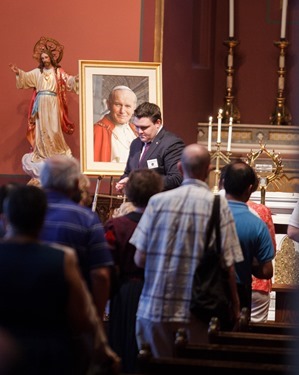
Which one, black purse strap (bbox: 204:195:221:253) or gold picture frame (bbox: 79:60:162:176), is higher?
gold picture frame (bbox: 79:60:162:176)

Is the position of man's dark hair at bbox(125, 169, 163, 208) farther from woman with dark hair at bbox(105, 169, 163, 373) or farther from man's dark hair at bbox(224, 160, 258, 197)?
man's dark hair at bbox(224, 160, 258, 197)

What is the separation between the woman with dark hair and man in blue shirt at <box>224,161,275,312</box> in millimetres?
478

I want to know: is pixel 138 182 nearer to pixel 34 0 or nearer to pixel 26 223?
pixel 26 223

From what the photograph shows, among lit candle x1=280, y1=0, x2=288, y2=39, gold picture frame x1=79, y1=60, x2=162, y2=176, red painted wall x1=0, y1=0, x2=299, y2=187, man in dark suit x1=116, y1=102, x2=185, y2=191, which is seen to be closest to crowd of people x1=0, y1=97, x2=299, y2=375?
man in dark suit x1=116, y1=102, x2=185, y2=191

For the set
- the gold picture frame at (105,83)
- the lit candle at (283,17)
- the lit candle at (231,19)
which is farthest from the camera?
the lit candle at (231,19)

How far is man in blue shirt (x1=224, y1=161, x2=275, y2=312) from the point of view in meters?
5.91

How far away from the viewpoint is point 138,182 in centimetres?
560

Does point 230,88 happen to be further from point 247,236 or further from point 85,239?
point 85,239

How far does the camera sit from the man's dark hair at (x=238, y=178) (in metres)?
5.93

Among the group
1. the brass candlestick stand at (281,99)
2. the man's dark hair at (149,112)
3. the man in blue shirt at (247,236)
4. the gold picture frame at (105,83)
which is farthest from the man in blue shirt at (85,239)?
the brass candlestick stand at (281,99)

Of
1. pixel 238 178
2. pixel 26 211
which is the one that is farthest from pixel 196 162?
pixel 26 211

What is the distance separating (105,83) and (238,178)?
410 cm

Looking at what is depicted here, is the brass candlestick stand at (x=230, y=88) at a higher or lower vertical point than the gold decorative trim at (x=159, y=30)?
lower

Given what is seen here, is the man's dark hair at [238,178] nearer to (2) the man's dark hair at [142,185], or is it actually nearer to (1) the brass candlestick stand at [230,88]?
(2) the man's dark hair at [142,185]
